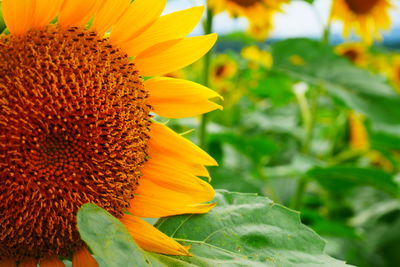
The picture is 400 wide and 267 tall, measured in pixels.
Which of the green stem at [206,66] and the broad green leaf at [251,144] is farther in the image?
Answer: the broad green leaf at [251,144]

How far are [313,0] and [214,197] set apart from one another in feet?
2.69

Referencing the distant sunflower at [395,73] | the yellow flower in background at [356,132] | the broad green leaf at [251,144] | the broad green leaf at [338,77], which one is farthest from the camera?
the distant sunflower at [395,73]

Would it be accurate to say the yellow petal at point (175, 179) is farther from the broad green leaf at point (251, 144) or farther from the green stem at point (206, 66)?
the broad green leaf at point (251, 144)

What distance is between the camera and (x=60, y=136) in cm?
69

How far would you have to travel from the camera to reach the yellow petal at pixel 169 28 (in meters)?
0.79

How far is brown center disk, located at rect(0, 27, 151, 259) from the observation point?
2.17 ft

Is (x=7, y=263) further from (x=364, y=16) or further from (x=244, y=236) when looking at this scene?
(x=364, y=16)

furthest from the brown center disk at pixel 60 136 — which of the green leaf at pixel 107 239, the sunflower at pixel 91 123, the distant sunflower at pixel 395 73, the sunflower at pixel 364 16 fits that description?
the distant sunflower at pixel 395 73

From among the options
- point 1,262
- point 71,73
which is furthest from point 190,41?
point 1,262

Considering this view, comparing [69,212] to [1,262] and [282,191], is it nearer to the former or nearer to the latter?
[1,262]

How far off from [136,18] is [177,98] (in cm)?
15

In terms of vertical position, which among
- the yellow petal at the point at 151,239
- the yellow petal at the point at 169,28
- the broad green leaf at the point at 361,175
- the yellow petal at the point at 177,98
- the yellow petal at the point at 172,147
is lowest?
the broad green leaf at the point at 361,175

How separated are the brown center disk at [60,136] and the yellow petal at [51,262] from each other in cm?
2

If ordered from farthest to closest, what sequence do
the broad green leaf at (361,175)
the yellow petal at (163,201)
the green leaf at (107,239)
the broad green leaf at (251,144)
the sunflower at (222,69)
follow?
1. the sunflower at (222,69)
2. the broad green leaf at (251,144)
3. the broad green leaf at (361,175)
4. the yellow petal at (163,201)
5. the green leaf at (107,239)
